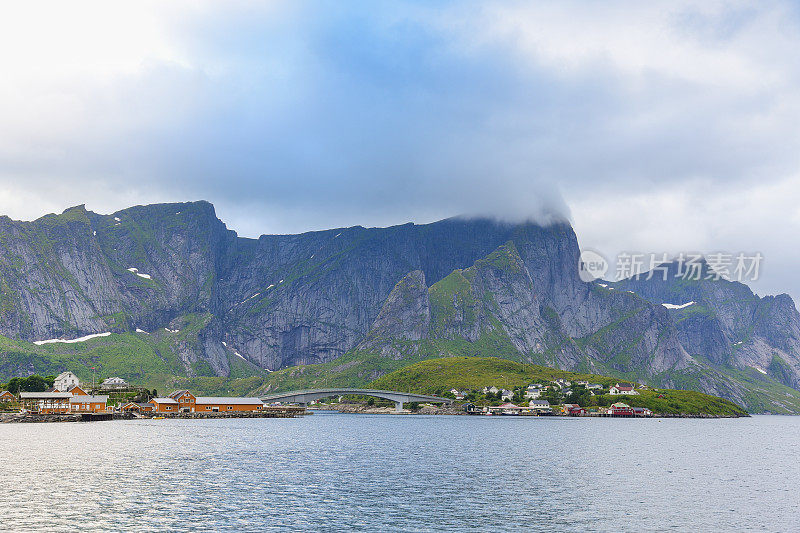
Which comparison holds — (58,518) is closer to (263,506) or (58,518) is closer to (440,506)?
(263,506)

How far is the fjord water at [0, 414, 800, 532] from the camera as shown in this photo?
180ft

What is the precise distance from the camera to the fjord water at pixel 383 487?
5494cm

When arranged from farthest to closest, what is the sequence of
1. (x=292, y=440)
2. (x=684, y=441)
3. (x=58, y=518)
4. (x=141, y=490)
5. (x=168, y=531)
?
1. (x=684, y=441)
2. (x=292, y=440)
3. (x=141, y=490)
4. (x=58, y=518)
5. (x=168, y=531)

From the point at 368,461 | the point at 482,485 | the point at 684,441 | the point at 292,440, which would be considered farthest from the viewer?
the point at 684,441

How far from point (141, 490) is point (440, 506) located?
29157 mm

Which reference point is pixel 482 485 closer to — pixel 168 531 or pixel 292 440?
pixel 168 531

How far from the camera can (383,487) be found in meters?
72.4

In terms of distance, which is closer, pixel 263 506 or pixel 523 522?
pixel 523 522

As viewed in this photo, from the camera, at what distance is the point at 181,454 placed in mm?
101188

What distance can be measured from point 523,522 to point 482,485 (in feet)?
65.5

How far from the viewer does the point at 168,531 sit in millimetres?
49594

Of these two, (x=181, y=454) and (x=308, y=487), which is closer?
(x=308, y=487)

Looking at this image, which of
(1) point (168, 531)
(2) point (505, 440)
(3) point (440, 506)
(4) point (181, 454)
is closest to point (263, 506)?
(1) point (168, 531)

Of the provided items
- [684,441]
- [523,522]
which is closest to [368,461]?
[523,522]
